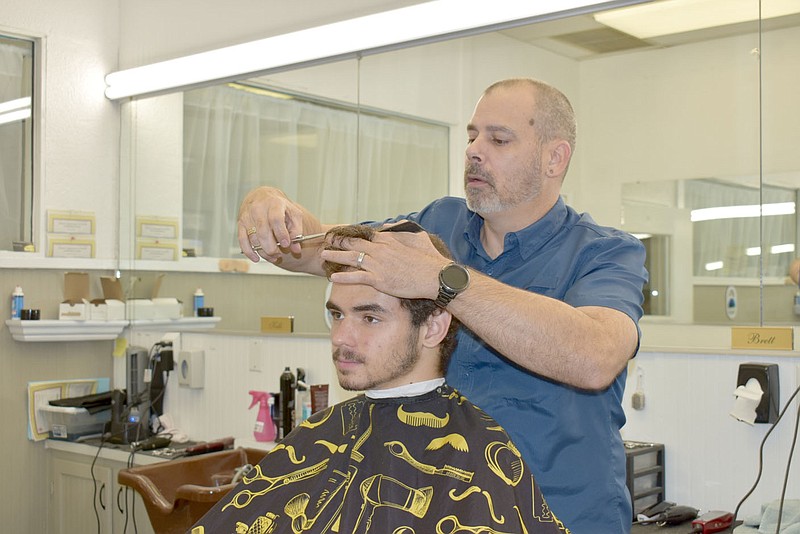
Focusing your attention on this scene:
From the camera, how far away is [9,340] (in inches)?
155

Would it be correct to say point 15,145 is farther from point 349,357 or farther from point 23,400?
point 349,357

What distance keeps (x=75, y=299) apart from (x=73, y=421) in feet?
1.81

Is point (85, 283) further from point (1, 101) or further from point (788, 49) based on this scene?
point (788, 49)

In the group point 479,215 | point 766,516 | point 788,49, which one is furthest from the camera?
point 788,49

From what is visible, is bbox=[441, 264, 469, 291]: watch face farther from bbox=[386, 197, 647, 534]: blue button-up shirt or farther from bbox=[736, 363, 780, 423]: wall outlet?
bbox=[736, 363, 780, 423]: wall outlet

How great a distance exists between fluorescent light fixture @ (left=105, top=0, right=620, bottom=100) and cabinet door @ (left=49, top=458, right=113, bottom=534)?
1.72 metres

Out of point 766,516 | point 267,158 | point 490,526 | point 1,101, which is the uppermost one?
point 1,101

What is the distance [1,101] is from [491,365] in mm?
3086

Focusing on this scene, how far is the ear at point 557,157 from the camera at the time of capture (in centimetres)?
186

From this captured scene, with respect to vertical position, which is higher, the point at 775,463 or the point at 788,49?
the point at 788,49

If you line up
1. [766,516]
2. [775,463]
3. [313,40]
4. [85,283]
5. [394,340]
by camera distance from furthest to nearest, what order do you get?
[85,283] < [313,40] < [775,463] < [766,516] < [394,340]

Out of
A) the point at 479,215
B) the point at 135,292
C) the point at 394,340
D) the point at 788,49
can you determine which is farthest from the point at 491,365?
the point at 135,292

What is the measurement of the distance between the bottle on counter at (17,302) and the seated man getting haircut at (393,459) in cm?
246

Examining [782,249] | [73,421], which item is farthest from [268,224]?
[73,421]
